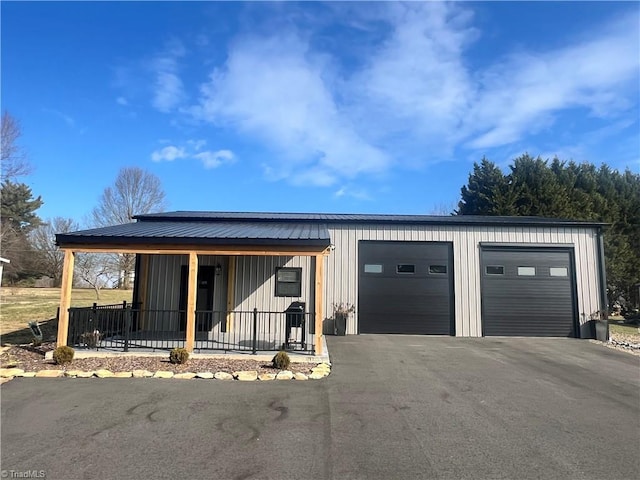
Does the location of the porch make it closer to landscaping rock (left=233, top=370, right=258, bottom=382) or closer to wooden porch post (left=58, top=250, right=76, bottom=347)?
wooden porch post (left=58, top=250, right=76, bottom=347)

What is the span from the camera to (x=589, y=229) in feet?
47.1

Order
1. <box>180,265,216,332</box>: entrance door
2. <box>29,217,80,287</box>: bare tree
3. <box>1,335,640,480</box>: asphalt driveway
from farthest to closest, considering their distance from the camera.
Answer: <box>29,217,80,287</box>: bare tree → <box>180,265,216,332</box>: entrance door → <box>1,335,640,480</box>: asphalt driveway

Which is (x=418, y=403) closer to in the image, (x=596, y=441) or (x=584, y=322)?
(x=596, y=441)

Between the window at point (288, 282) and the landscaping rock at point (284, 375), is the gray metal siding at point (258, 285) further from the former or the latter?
the landscaping rock at point (284, 375)

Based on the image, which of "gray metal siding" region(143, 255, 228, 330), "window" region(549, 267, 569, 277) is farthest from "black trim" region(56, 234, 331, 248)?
"window" region(549, 267, 569, 277)

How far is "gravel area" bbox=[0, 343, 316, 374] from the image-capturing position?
26.4 feet

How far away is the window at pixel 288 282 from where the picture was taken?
13102mm

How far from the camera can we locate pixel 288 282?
43.2 ft

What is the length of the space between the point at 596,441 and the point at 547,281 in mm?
10309

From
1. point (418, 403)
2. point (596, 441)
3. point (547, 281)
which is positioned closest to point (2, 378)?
point (418, 403)

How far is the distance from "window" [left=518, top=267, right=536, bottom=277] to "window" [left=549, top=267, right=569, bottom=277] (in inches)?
22.6

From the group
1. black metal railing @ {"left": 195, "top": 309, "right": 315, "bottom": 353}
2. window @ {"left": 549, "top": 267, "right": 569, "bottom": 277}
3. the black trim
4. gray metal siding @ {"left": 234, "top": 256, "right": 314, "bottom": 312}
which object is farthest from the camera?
window @ {"left": 549, "top": 267, "right": 569, "bottom": 277}

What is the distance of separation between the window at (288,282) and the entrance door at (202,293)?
2021 millimetres

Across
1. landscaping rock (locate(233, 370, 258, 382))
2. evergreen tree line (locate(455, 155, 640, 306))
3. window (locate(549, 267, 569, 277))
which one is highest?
evergreen tree line (locate(455, 155, 640, 306))
